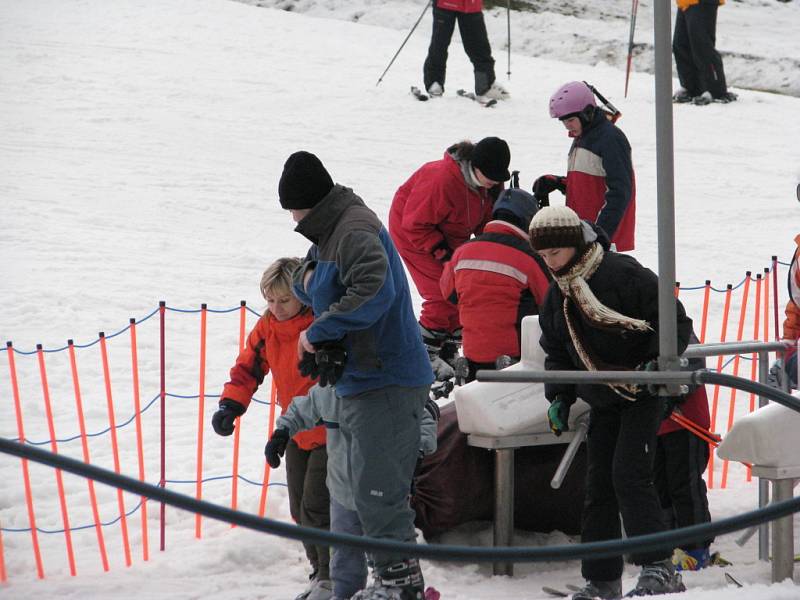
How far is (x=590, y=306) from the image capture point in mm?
4023

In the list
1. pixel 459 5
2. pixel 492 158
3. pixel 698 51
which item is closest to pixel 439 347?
pixel 492 158

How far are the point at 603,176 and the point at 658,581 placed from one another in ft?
8.47

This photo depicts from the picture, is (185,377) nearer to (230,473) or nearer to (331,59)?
(230,473)

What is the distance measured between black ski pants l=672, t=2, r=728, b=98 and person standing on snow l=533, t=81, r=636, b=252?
9030 millimetres

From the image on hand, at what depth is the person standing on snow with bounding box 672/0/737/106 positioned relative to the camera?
1440 cm

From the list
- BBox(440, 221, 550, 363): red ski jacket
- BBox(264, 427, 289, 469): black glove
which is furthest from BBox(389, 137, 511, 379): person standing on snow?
BBox(264, 427, 289, 469): black glove

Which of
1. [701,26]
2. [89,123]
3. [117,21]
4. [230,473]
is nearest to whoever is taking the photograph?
[230,473]

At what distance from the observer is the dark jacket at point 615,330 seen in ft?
13.3

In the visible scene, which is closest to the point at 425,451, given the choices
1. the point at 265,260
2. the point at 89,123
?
the point at 265,260

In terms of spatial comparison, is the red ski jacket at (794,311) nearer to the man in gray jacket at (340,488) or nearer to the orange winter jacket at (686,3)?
the man in gray jacket at (340,488)

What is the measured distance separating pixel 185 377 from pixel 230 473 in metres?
1.51

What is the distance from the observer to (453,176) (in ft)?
20.1

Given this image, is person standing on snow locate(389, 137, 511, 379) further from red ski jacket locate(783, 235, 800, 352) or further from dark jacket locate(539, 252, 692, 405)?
dark jacket locate(539, 252, 692, 405)

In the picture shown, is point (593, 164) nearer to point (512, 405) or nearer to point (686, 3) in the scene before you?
point (512, 405)
